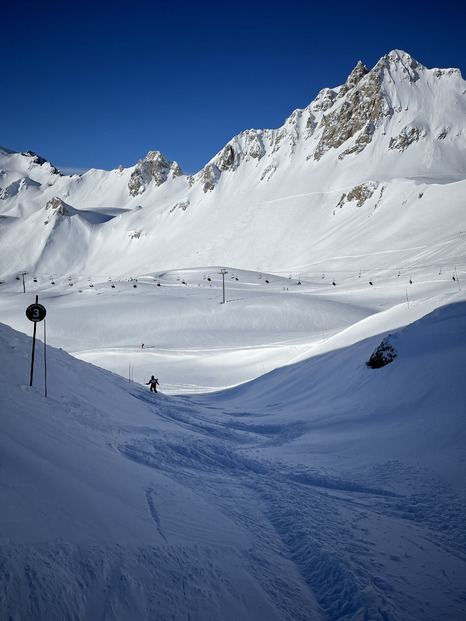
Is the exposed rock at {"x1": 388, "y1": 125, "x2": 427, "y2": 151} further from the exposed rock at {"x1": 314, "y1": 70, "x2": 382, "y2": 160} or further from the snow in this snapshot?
the snow

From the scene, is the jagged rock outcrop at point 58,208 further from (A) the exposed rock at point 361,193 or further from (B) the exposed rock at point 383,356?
(B) the exposed rock at point 383,356

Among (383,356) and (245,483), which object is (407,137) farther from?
(245,483)

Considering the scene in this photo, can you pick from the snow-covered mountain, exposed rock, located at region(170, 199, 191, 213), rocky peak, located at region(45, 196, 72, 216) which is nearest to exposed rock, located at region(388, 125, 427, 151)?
the snow-covered mountain

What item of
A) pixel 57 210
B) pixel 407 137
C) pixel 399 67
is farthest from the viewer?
pixel 57 210

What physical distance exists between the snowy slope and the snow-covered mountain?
63.6 meters

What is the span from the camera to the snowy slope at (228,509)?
355 cm

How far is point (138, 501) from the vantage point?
16.8 ft

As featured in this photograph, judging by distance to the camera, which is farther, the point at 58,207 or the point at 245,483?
the point at 58,207

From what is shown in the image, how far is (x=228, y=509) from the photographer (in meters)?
5.86

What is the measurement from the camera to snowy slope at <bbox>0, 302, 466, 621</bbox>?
140 inches

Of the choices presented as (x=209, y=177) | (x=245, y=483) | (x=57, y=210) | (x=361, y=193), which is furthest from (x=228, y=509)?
(x=57, y=210)

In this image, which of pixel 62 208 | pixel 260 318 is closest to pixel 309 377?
pixel 260 318

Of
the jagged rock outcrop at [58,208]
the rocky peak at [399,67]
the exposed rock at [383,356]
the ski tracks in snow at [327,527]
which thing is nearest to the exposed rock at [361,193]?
the rocky peak at [399,67]

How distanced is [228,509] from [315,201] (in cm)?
13195
